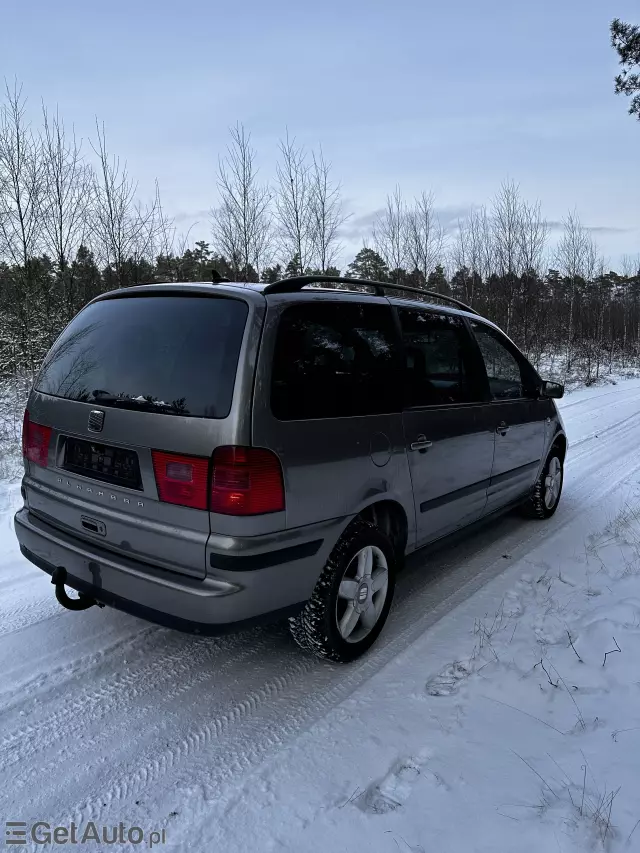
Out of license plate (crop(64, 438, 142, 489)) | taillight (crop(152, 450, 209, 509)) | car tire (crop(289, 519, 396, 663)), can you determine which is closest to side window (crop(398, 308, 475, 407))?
car tire (crop(289, 519, 396, 663))

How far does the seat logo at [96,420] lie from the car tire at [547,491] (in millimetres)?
3841

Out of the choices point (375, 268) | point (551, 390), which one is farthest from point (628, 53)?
point (375, 268)

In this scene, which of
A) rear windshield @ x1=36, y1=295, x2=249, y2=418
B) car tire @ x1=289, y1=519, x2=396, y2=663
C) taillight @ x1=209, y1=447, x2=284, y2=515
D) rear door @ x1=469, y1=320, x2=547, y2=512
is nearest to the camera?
taillight @ x1=209, y1=447, x2=284, y2=515

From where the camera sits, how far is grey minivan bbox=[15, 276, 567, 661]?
7.19 ft

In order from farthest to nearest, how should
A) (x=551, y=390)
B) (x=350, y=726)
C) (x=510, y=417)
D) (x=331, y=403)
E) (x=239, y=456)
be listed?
(x=551, y=390), (x=510, y=417), (x=331, y=403), (x=350, y=726), (x=239, y=456)

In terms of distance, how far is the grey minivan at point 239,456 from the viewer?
7.19 ft

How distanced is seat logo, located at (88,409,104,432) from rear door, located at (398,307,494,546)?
1.56 meters

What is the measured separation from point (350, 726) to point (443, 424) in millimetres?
1762

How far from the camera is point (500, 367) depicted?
4273 mm

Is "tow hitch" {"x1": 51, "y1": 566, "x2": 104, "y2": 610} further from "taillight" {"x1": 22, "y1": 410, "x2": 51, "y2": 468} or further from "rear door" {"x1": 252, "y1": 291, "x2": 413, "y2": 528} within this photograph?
"rear door" {"x1": 252, "y1": 291, "x2": 413, "y2": 528}

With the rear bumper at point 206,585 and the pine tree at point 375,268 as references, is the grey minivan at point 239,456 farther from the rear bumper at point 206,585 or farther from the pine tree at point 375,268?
the pine tree at point 375,268

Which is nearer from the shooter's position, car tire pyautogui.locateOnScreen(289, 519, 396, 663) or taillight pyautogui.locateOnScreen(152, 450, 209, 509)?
taillight pyautogui.locateOnScreen(152, 450, 209, 509)

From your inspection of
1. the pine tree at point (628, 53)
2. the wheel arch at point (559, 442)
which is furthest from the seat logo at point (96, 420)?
the pine tree at point (628, 53)

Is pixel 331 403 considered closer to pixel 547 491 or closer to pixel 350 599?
pixel 350 599
